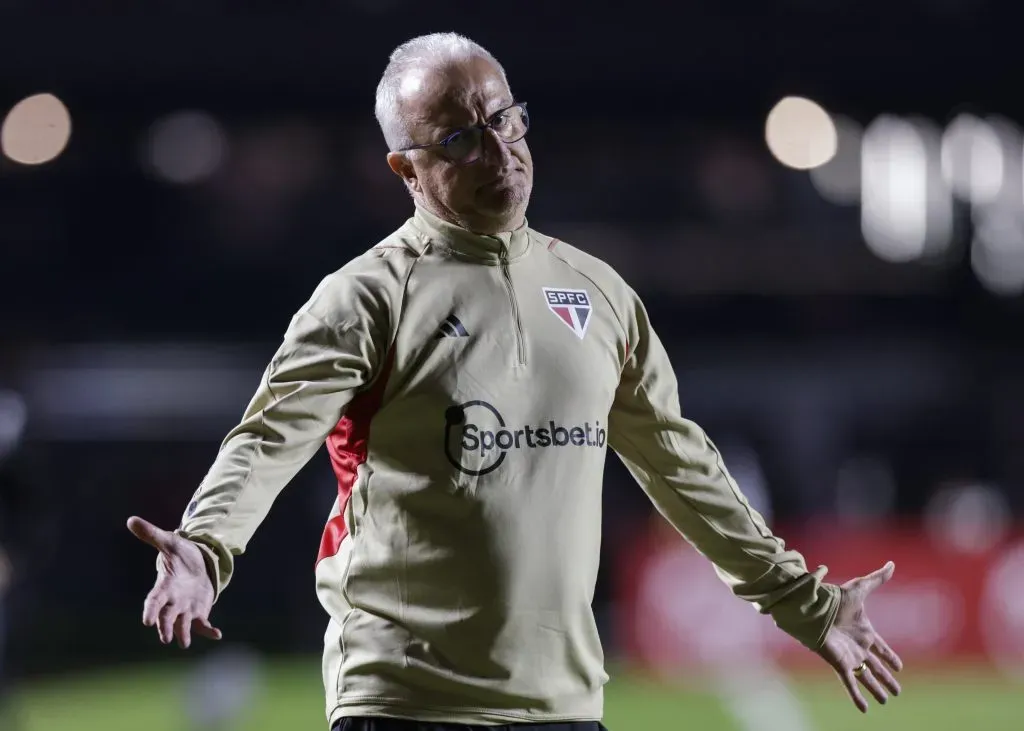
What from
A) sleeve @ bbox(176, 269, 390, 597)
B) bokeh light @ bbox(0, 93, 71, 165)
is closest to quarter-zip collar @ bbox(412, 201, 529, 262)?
sleeve @ bbox(176, 269, 390, 597)

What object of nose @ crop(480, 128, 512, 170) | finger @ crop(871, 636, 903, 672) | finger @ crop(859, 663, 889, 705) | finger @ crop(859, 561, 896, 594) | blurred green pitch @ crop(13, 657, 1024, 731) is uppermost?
nose @ crop(480, 128, 512, 170)

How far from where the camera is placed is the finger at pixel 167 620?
2.64 metres

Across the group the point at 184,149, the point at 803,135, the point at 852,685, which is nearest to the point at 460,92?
the point at 852,685

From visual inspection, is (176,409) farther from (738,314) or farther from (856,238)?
(856,238)

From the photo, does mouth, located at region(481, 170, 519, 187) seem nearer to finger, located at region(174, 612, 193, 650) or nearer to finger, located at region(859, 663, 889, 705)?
finger, located at region(174, 612, 193, 650)

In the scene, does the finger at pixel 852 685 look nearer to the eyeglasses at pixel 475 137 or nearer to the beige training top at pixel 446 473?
the beige training top at pixel 446 473

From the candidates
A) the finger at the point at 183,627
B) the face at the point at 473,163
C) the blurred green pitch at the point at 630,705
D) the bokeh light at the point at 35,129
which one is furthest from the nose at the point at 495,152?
the bokeh light at the point at 35,129

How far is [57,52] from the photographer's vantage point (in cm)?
2323

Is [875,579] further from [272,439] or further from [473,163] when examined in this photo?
[272,439]

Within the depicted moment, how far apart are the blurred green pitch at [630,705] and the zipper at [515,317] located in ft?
22.2

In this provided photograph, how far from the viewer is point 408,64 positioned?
3.33 metres

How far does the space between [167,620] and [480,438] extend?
71 centimetres

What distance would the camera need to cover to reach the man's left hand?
3453 millimetres

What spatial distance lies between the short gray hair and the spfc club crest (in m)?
0.45
